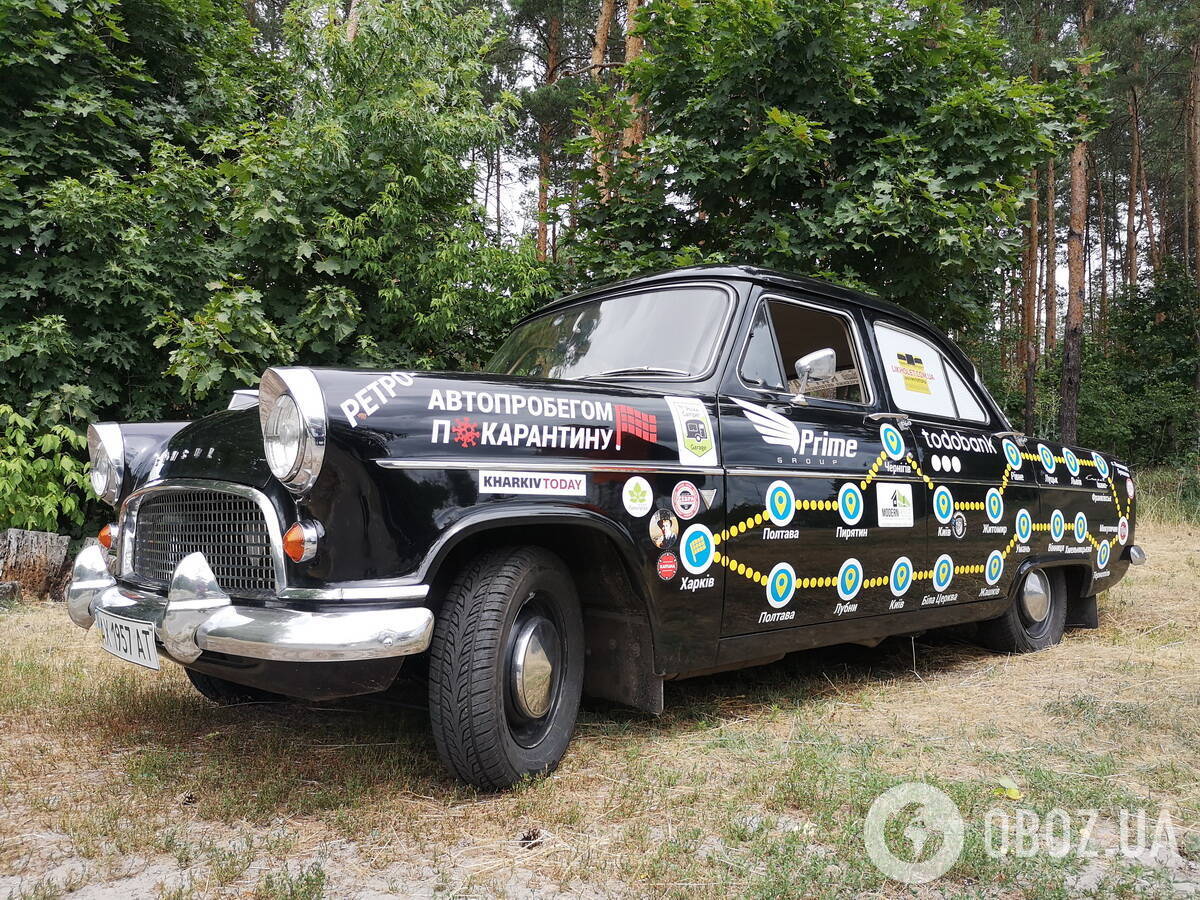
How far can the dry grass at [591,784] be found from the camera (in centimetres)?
217

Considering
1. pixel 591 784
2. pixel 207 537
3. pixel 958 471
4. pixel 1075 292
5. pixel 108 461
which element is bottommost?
pixel 591 784

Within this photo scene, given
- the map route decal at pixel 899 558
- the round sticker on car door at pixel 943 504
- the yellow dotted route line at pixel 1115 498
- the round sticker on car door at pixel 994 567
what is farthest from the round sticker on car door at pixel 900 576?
the yellow dotted route line at pixel 1115 498

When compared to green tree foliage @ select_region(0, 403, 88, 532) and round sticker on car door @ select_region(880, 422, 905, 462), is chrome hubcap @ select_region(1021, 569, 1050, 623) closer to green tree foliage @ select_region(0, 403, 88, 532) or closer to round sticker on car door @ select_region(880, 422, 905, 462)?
round sticker on car door @ select_region(880, 422, 905, 462)

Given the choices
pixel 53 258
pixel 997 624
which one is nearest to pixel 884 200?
pixel 997 624

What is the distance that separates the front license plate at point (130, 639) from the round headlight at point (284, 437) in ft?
2.26

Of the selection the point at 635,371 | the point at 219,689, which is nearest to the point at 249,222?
the point at 219,689

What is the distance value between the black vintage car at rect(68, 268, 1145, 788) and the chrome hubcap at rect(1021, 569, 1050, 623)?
0.57 metres

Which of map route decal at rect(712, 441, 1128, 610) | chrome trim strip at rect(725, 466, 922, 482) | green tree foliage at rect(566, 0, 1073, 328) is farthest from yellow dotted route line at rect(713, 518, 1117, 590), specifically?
green tree foliage at rect(566, 0, 1073, 328)

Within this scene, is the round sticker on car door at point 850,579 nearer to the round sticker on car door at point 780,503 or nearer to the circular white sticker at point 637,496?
the round sticker on car door at point 780,503

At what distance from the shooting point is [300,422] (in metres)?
2.33

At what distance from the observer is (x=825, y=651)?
16.7 feet

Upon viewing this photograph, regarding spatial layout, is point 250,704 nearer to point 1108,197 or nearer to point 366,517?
point 366,517

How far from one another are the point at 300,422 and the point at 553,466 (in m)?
0.80

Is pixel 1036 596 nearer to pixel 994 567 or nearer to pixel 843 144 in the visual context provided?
pixel 994 567
